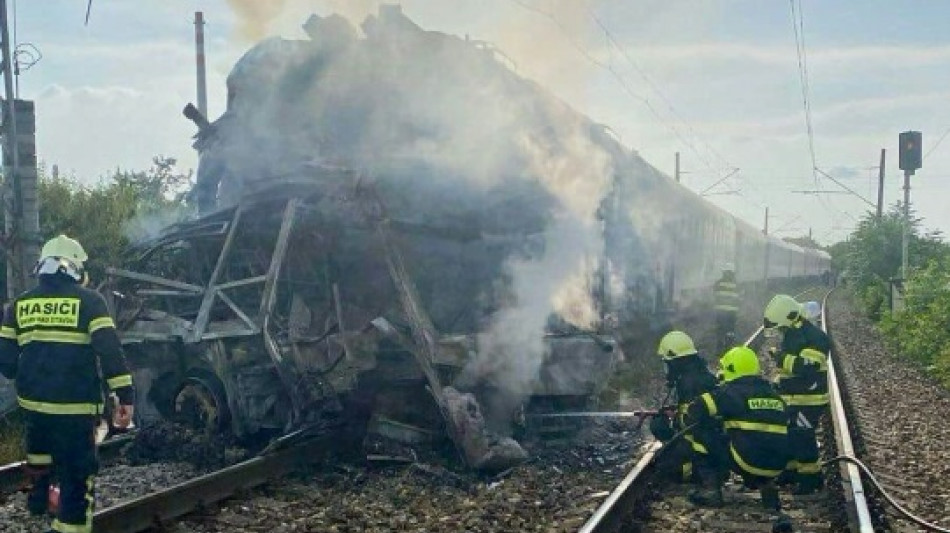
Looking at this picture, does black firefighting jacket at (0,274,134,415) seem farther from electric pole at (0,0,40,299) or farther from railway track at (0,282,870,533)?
electric pole at (0,0,40,299)

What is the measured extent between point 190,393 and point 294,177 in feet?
7.25

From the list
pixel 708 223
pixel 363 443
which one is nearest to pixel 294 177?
pixel 363 443

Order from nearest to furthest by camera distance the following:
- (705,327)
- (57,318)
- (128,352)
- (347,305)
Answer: (57,318) < (128,352) < (347,305) < (705,327)

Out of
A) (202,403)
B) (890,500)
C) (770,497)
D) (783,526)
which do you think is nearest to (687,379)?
(770,497)

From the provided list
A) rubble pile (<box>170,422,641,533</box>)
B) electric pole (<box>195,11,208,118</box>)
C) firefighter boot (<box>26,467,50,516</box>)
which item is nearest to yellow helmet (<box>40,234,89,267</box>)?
firefighter boot (<box>26,467,50,516</box>)

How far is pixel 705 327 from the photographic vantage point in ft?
75.9

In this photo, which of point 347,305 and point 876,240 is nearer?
point 347,305

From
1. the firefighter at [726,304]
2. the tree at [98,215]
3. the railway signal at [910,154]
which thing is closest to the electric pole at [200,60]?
the tree at [98,215]

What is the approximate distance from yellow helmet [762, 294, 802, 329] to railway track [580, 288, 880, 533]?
1.29 meters

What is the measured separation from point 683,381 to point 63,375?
14.9 feet

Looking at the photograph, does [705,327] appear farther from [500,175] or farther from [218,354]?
[218,354]

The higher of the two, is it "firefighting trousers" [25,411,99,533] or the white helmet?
the white helmet

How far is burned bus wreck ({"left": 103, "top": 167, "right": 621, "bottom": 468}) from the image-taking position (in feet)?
27.8

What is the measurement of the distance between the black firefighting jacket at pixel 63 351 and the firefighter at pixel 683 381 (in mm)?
4180
